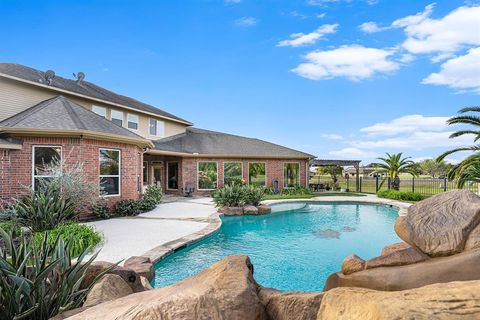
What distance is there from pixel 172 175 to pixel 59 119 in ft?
38.0

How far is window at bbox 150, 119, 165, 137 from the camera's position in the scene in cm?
2170

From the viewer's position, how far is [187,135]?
24.7 meters

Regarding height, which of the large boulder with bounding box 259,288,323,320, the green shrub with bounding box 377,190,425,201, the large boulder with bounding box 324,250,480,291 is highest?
the large boulder with bounding box 324,250,480,291

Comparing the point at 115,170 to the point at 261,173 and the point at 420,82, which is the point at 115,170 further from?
the point at 420,82

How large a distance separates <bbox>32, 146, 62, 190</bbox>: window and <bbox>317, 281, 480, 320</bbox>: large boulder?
37.6ft

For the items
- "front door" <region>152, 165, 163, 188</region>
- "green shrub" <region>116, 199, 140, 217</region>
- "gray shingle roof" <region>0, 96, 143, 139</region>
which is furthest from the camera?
"front door" <region>152, 165, 163, 188</region>

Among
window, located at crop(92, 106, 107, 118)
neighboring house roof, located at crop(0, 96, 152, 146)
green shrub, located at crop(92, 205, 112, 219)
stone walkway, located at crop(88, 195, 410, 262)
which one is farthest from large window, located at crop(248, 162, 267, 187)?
green shrub, located at crop(92, 205, 112, 219)

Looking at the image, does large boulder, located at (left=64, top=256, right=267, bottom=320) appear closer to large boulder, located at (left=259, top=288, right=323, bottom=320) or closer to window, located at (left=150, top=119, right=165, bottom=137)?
large boulder, located at (left=259, top=288, right=323, bottom=320)

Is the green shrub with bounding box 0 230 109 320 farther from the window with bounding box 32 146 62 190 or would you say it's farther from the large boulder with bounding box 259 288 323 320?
the window with bounding box 32 146 62 190

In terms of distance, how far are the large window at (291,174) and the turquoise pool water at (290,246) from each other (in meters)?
9.11

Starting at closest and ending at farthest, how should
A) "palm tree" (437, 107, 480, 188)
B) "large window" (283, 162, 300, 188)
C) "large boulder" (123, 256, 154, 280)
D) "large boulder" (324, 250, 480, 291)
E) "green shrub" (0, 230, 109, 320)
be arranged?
1. "large boulder" (324, 250, 480, 291)
2. "green shrub" (0, 230, 109, 320)
3. "large boulder" (123, 256, 154, 280)
4. "palm tree" (437, 107, 480, 188)
5. "large window" (283, 162, 300, 188)

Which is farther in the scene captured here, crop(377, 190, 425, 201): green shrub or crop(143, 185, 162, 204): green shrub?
crop(377, 190, 425, 201): green shrub

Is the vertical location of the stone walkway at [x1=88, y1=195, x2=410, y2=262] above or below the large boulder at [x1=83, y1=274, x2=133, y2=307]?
below

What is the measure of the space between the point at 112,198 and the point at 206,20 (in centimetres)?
949
